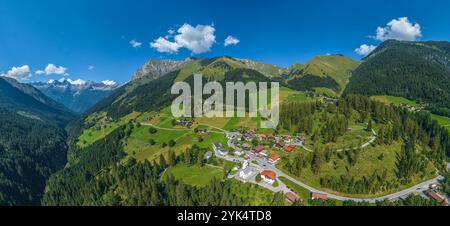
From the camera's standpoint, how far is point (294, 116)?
131375 millimetres

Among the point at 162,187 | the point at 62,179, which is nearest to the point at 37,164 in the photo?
the point at 62,179

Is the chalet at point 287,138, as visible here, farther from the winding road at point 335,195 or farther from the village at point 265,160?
the winding road at point 335,195

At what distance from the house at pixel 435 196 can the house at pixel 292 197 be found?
44.9 m

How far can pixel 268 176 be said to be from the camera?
7938cm

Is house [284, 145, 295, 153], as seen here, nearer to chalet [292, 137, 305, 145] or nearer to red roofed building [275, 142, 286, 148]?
red roofed building [275, 142, 286, 148]

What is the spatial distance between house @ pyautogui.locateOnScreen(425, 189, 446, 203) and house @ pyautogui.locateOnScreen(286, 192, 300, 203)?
44.9 meters

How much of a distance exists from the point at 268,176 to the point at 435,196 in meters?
54.0

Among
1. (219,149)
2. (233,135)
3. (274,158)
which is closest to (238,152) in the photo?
(219,149)

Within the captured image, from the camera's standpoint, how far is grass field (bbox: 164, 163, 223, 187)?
87.2 meters

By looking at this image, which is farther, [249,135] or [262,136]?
[249,135]

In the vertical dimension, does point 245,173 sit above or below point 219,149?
below

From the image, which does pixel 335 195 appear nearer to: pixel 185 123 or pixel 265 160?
pixel 265 160

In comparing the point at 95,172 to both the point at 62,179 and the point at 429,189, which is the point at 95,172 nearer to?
the point at 62,179

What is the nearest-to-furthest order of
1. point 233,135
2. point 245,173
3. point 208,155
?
1. point 245,173
2. point 208,155
3. point 233,135
